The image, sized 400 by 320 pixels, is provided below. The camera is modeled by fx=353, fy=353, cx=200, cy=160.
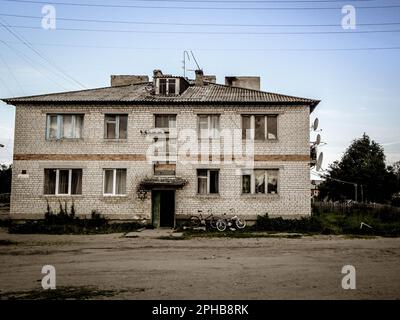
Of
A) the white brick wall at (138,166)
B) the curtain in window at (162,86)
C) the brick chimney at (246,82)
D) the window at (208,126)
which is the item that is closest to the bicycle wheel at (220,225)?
the white brick wall at (138,166)

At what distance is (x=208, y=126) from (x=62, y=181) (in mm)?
8288

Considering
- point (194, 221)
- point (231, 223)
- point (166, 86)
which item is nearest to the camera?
point (231, 223)

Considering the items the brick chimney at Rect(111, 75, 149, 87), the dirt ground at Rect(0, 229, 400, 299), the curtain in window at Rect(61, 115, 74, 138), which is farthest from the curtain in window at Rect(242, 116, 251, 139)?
the curtain in window at Rect(61, 115, 74, 138)

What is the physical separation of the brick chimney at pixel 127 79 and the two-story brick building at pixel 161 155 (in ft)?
15.3

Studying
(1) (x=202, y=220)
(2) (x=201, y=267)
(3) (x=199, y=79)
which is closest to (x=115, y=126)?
(3) (x=199, y=79)

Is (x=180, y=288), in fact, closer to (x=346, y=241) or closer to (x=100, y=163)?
(x=346, y=241)

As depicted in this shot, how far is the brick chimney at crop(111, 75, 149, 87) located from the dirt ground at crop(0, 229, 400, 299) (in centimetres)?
1185

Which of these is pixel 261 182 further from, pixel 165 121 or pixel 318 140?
pixel 165 121

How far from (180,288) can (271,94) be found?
1461 centimetres

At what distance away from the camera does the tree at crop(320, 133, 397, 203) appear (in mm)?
46062

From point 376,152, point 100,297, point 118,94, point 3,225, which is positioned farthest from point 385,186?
point 100,297

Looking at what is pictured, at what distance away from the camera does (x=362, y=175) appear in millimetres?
47125

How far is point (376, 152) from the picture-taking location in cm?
5141

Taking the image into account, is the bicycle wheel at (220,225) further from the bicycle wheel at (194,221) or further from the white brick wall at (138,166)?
the bicycle wheel at (194,221)
